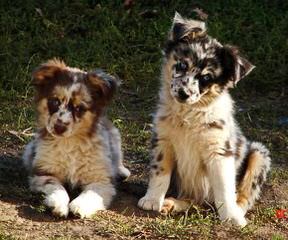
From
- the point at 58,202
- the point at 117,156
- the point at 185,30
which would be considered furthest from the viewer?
the point at 117,156

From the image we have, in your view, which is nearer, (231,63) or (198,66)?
(198,66)

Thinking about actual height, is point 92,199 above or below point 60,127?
below

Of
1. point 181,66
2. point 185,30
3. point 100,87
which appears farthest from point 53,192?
point 185,30

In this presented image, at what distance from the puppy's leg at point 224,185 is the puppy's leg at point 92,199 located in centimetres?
91

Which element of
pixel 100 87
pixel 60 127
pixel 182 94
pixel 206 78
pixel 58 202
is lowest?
pixel 58 202

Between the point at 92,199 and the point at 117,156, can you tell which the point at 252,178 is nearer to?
the point at 117,156

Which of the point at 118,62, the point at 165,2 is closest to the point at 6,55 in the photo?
the point at 118,62

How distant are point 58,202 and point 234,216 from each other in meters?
1.44

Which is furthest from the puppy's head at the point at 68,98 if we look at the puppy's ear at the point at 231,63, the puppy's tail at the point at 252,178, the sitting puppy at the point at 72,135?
the puppy's tail at the point at 252,178

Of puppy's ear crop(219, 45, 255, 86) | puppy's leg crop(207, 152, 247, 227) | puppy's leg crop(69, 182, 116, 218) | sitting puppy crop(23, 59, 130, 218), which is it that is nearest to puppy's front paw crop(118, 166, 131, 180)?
sitting puppy crop(23, 59, 130, 218)

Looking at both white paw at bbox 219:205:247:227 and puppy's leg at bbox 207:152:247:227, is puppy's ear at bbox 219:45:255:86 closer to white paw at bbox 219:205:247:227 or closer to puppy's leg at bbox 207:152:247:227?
puppy's leg at bbox 207:152:247:227

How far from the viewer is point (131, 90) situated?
9992mm

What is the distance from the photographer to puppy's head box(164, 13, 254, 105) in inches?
250

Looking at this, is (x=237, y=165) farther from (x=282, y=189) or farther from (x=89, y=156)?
(x=89, y=156)
